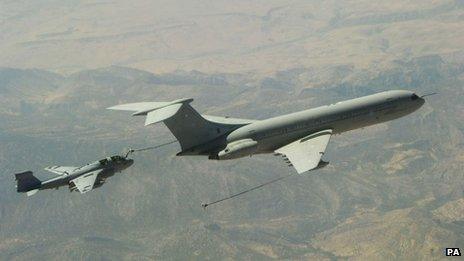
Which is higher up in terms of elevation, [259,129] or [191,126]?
[191,126]

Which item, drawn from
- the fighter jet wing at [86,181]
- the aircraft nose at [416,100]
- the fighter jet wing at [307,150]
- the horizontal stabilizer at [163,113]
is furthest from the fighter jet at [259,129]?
the fighter jet wing at [86,181]

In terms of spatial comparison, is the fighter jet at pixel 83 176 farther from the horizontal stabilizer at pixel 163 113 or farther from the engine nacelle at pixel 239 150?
the engine nacelle at pixel 239 150

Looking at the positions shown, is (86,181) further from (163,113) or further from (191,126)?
(191,126)

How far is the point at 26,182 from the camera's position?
257ft

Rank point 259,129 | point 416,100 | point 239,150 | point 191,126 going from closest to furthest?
point 239,150 < point 259,129 < point 191,126 < point 416,100

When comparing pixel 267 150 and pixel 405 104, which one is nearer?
pixel 267 150

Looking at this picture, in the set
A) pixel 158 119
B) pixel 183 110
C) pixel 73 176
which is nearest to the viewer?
pixel 158 119

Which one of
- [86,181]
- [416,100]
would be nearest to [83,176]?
[86,181]

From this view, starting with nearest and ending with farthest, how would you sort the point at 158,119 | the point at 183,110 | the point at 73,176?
the point at 158,119 → the point at 183,110 → the point at 73,176

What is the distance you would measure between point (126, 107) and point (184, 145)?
30.3 ft

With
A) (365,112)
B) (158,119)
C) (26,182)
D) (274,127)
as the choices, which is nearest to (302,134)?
(274,127)

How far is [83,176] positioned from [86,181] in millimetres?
1902

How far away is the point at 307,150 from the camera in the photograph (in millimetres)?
66125

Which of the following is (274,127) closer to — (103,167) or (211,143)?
(211,143)
